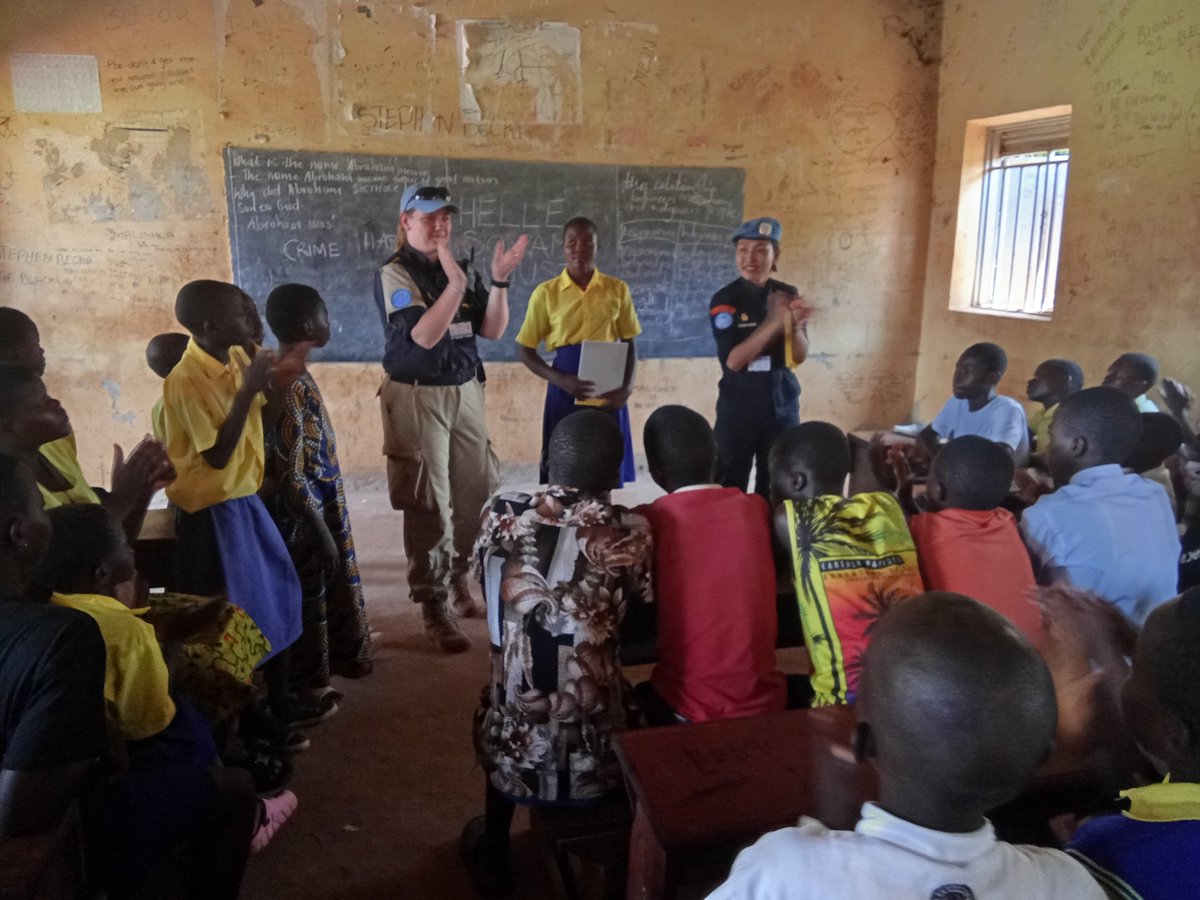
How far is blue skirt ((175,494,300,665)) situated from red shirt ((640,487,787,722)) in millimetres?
1172

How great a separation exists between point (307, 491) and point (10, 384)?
0.90 metres

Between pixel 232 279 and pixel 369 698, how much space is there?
119 inches

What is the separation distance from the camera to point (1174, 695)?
1.03 metres

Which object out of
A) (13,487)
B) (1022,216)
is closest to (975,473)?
(13,487)

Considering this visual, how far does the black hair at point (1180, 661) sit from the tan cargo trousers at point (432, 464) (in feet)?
8.41

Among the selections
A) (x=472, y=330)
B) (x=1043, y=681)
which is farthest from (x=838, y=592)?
(x=472, y=330)

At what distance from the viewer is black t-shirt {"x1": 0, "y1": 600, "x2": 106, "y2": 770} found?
1.22 meters

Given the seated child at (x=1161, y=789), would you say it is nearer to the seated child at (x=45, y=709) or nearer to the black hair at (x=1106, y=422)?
the black hair at (x=1106, y=422)

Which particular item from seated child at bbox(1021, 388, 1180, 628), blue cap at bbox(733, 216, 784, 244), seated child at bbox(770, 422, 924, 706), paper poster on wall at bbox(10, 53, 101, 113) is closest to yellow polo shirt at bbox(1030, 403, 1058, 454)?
blue cap at bbox(733, 216, 784, 244)

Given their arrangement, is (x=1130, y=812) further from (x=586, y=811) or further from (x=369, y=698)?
(x=369, y=698)

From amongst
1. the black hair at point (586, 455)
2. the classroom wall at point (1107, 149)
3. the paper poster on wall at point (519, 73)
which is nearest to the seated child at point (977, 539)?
the black hair at point (586, 455)

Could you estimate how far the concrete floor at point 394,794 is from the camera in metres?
2.03

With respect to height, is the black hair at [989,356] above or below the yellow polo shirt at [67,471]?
above

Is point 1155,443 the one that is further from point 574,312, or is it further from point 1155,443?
point 574,312
